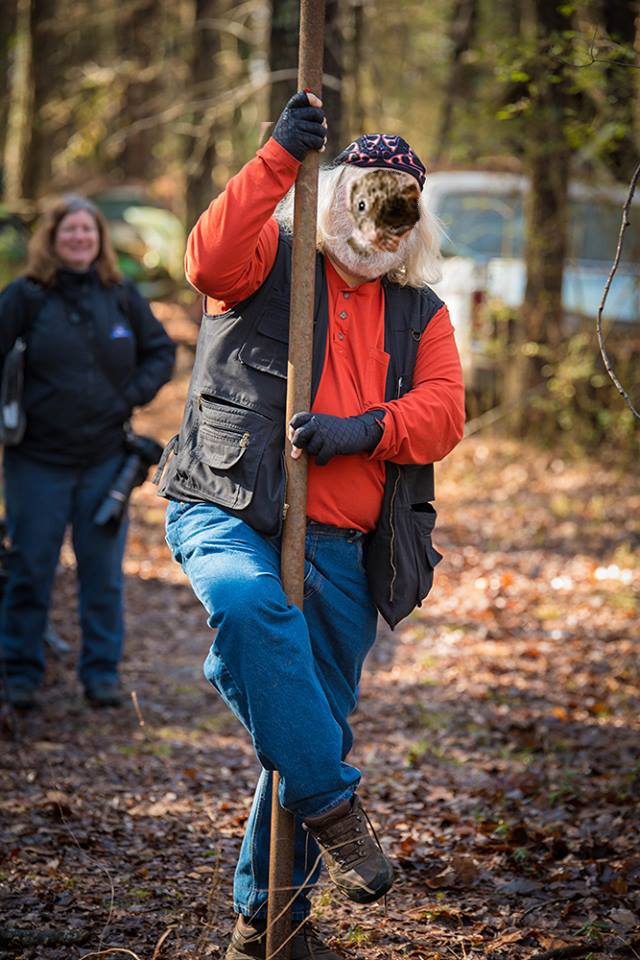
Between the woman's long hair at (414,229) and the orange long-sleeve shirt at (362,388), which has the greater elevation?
the woman's long hair at (414,229)

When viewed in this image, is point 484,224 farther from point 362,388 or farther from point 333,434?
point 333,434

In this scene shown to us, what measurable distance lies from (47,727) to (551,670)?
313 centimetres

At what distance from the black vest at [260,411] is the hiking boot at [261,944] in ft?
3.28

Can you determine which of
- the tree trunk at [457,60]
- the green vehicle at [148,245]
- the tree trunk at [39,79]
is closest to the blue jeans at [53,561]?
the tree trunk at [457,60]

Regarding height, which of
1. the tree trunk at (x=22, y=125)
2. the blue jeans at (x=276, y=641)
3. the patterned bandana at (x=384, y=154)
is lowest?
the blue jeans at (x=276, y=641)

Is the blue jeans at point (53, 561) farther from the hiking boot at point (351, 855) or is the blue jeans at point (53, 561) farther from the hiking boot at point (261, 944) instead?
the hiking boot at point (351, 855)

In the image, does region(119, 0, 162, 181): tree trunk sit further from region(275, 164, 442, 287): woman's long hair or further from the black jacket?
region(275, 164, 442, 287): woman's long hair

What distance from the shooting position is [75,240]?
19.0ft

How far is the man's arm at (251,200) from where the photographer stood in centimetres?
286

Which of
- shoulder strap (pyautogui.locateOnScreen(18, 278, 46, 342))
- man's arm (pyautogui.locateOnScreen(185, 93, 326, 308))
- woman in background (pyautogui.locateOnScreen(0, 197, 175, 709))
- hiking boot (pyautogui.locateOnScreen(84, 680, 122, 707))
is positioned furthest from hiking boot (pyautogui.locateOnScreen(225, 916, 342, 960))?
shoulder strap (pyautogui.locateOnScreen(18, 278, 46, 342))

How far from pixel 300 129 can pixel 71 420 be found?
3.20 metres

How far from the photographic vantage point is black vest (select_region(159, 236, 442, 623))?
3.04 metres

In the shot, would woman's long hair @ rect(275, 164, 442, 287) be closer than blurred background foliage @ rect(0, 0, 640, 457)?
Yes

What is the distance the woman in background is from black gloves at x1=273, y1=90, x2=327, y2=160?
10.3 feet
